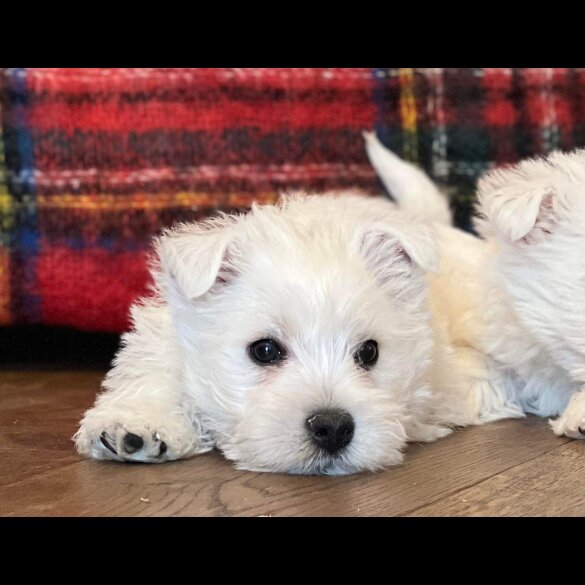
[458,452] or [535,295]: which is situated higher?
[535,295]

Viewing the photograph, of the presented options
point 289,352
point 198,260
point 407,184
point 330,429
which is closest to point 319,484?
point 330,429

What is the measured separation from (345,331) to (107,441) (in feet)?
2.54

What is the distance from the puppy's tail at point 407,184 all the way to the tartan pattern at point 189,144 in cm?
13

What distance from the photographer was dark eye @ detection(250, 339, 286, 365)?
285cm

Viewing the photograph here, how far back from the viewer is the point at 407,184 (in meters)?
4.62

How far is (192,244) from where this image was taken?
2.95 m

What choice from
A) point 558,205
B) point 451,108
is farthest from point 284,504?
point 451,108

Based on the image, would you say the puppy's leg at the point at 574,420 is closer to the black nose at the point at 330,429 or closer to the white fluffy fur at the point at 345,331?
the white fluffy fur at the point at 345,331

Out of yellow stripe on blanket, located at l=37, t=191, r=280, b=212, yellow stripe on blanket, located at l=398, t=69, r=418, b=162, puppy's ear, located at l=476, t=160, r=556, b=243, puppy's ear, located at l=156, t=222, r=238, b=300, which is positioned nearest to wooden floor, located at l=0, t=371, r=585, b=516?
puppy's ear, located at l=156, t=222, r=238, b=300

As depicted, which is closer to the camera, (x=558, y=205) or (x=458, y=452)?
(x=458, y=452)

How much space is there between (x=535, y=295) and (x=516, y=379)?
0.43 metres

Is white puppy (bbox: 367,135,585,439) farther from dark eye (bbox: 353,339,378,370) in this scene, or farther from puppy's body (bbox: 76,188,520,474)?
dark eye (bbox: 353,339,378,370)

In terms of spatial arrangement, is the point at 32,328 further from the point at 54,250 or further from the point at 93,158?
the point at 93,158

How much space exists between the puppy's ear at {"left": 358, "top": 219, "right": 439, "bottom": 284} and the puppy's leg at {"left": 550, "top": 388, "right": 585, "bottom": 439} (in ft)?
2.11
